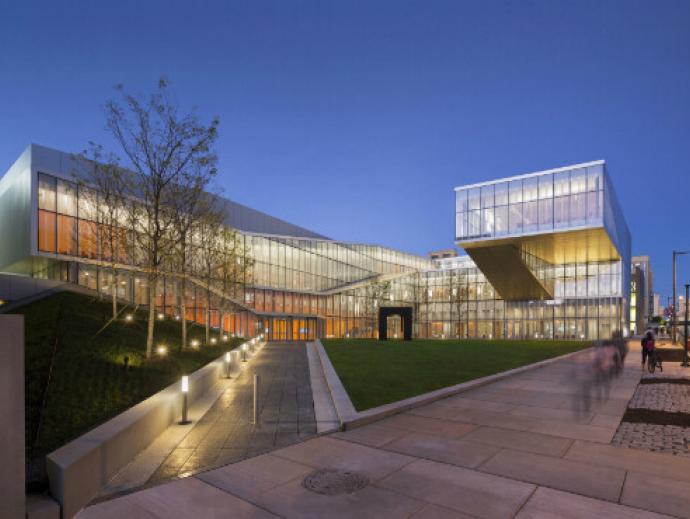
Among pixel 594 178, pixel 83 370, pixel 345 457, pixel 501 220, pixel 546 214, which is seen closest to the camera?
pixel 345 457

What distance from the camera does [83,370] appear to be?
12305 millimetres

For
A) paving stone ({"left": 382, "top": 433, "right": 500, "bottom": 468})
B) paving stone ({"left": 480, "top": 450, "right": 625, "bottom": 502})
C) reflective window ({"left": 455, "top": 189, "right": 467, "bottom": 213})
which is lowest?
paving stone ({"left": 382, "top": 433, "right": 500, "bottom": 468})

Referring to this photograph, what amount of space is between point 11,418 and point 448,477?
5.50 metres

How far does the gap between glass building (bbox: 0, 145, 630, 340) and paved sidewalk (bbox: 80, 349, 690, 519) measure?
2361 centimetres

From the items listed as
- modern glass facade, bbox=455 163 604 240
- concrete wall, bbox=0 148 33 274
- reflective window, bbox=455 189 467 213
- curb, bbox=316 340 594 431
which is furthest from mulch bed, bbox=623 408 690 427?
reflective window, bbox=455 189 467 213

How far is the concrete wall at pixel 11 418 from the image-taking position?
3.97 meters

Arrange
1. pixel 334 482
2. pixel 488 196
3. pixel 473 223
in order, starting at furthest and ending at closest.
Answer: pixel 473 223 → pixel 488 196 → pixel 334 482

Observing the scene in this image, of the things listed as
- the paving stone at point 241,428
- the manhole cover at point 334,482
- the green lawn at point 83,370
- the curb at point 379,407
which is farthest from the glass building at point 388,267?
the manhole cover at point 334,482

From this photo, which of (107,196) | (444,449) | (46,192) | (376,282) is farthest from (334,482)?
(376,282)

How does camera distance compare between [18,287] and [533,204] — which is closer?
[18,287]

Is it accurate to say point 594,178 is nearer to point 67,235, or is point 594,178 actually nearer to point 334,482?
point 334,482

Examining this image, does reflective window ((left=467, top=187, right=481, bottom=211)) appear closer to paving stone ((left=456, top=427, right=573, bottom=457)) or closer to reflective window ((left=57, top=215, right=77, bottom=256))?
reflective window ((left=57, top=215, right=77, bottom=256))

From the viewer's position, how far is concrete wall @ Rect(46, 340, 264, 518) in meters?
5.50

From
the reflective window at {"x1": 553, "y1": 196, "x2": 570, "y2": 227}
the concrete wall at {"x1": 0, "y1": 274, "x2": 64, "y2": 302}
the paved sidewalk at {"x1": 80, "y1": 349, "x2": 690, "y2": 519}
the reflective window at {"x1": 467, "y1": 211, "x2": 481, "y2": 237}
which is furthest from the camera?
the reflective window at {"x1": 467, "y1": 211, "x2": 481, "y2": 237}
